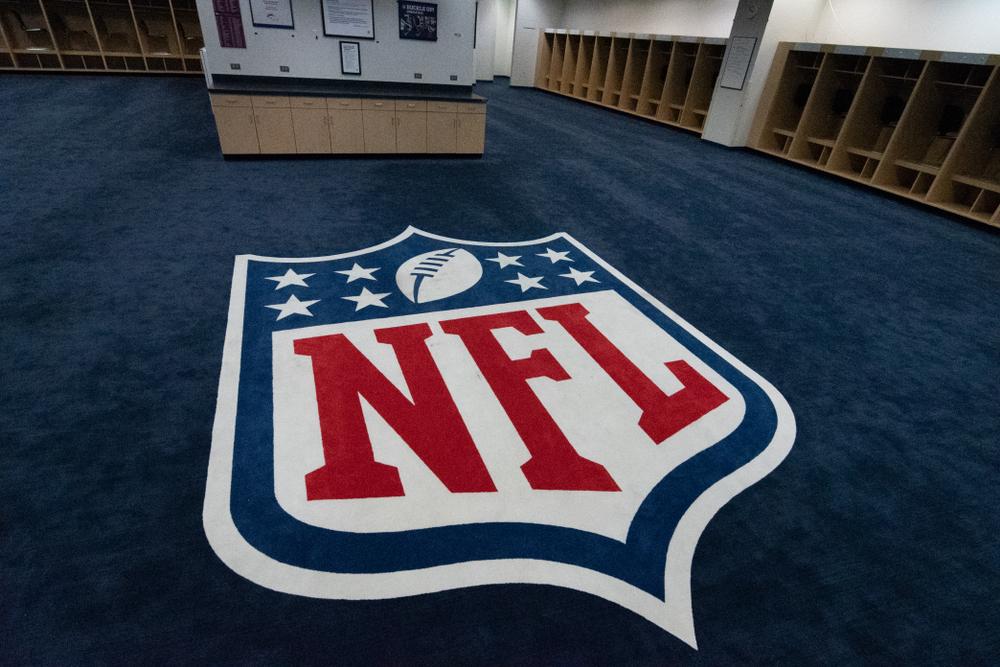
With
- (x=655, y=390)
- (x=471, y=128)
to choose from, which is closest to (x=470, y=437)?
(x=655, y=390)

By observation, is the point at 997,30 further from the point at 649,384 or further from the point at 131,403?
the point at 131,403

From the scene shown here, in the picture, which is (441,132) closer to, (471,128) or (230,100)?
(471,128)

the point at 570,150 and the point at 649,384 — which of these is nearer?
the point at 649,384

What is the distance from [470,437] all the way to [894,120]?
8.07 metres

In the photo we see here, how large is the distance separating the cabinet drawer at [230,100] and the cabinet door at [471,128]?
248 cm

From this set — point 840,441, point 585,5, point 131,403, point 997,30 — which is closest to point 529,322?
point 840,441

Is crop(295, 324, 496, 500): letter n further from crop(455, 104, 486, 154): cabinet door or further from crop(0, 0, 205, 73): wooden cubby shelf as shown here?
crop(0, 0, 205, 73): wooden cubby shelf

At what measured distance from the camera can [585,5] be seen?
14.0 meters

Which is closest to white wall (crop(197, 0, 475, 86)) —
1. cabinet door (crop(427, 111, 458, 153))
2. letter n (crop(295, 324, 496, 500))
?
cabinet door (crop(427, 111, 458, 153))

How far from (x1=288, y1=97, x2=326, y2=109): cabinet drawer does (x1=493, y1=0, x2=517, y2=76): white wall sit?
11.2 m

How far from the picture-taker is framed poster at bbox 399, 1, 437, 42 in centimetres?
617

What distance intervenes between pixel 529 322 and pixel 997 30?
294 inches

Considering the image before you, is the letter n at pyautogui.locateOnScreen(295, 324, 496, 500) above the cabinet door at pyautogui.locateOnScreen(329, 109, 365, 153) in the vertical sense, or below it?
below

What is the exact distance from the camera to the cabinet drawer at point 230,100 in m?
5.50
